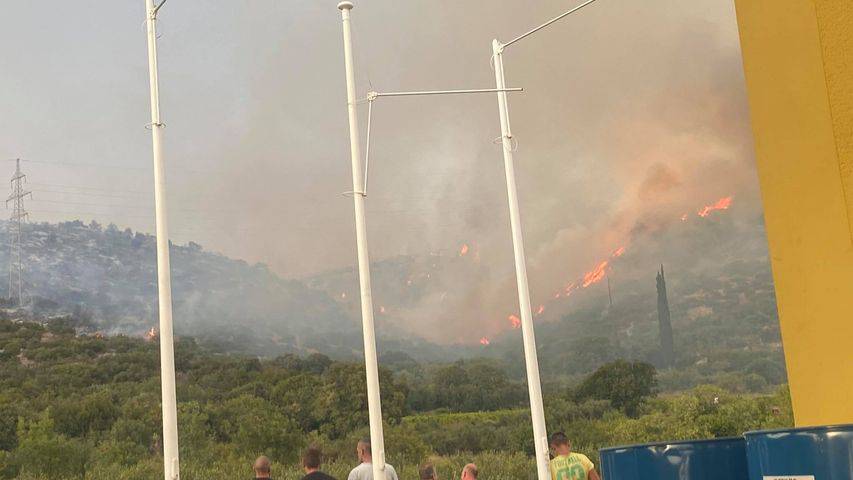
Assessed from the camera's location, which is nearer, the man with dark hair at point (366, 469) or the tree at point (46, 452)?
the man with dark hair at point (366, 469)

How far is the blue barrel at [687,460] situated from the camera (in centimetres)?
193

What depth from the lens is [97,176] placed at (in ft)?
110

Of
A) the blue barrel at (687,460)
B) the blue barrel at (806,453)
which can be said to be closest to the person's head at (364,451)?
the blue barrel at (687,460)

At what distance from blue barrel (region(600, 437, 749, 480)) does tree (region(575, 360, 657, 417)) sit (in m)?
30.0

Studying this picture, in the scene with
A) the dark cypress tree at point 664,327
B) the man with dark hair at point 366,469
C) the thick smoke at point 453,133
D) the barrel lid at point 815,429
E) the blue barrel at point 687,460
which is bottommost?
the man with dark hair at point 366,469

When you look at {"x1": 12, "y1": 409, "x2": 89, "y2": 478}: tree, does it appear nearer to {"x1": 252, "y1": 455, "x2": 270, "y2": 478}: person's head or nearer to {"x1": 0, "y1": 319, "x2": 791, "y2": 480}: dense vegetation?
{"x1": 0, "y1": 319, "x2": 791, "y2": 480}: dense vegetation

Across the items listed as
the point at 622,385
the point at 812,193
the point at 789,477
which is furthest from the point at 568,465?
the point at 622,385

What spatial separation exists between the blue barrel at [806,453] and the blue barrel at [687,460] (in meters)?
0.14

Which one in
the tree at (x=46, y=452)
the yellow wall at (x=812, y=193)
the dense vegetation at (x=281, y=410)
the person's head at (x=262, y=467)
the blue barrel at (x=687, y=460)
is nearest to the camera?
the blue barrel at (x=687, y=460)

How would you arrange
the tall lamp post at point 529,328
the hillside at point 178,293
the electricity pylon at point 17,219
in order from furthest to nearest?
the electricity pylon at point 17,219 < the hillside at point 178,293 < the tall lamp post at point 529,328

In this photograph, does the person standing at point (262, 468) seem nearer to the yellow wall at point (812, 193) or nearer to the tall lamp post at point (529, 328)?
the tall lamp post at point (529, 328)

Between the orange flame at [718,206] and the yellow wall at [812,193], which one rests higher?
the orange flame at [718,206]

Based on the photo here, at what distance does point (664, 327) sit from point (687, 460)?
108 ft

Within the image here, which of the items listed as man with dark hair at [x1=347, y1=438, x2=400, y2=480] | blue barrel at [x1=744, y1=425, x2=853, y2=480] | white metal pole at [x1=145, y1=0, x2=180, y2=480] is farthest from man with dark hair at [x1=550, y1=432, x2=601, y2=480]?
blue barrel at [x1=744, y1=425, x2=853, y2=480]
